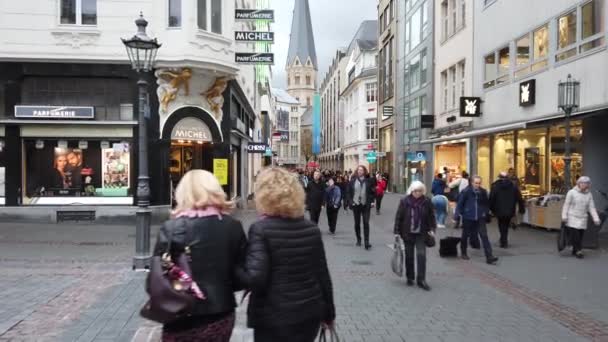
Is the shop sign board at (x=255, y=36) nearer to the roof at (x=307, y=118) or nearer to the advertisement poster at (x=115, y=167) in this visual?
the advertisement poster at (x=115, y=167)

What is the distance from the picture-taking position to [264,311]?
324cm

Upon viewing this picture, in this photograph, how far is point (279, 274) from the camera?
128 inches

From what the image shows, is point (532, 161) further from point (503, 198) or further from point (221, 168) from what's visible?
point (221, 168)

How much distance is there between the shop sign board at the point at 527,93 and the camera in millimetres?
17391

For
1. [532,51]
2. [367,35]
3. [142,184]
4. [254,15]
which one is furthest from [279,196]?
[367,35]

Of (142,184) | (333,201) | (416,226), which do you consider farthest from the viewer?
(333,201)

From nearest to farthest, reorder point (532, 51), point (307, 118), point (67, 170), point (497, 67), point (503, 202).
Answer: point (503, 202), point (67, 170), point (532, 51), point (497, 67), point (307, 118)

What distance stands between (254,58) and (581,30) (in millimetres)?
10127

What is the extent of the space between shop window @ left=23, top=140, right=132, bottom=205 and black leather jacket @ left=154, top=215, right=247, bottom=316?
49.6ft

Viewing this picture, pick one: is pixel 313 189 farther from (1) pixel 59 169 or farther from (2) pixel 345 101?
(2) pixel 345 101

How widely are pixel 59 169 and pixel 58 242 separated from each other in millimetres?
5126

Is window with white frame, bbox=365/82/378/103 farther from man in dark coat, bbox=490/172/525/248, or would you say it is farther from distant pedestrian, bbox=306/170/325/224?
man in dark coat, bbox=490/172/525/248

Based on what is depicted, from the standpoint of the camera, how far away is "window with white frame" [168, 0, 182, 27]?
57.9 ft

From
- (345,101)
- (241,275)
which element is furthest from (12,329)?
(345,101)
